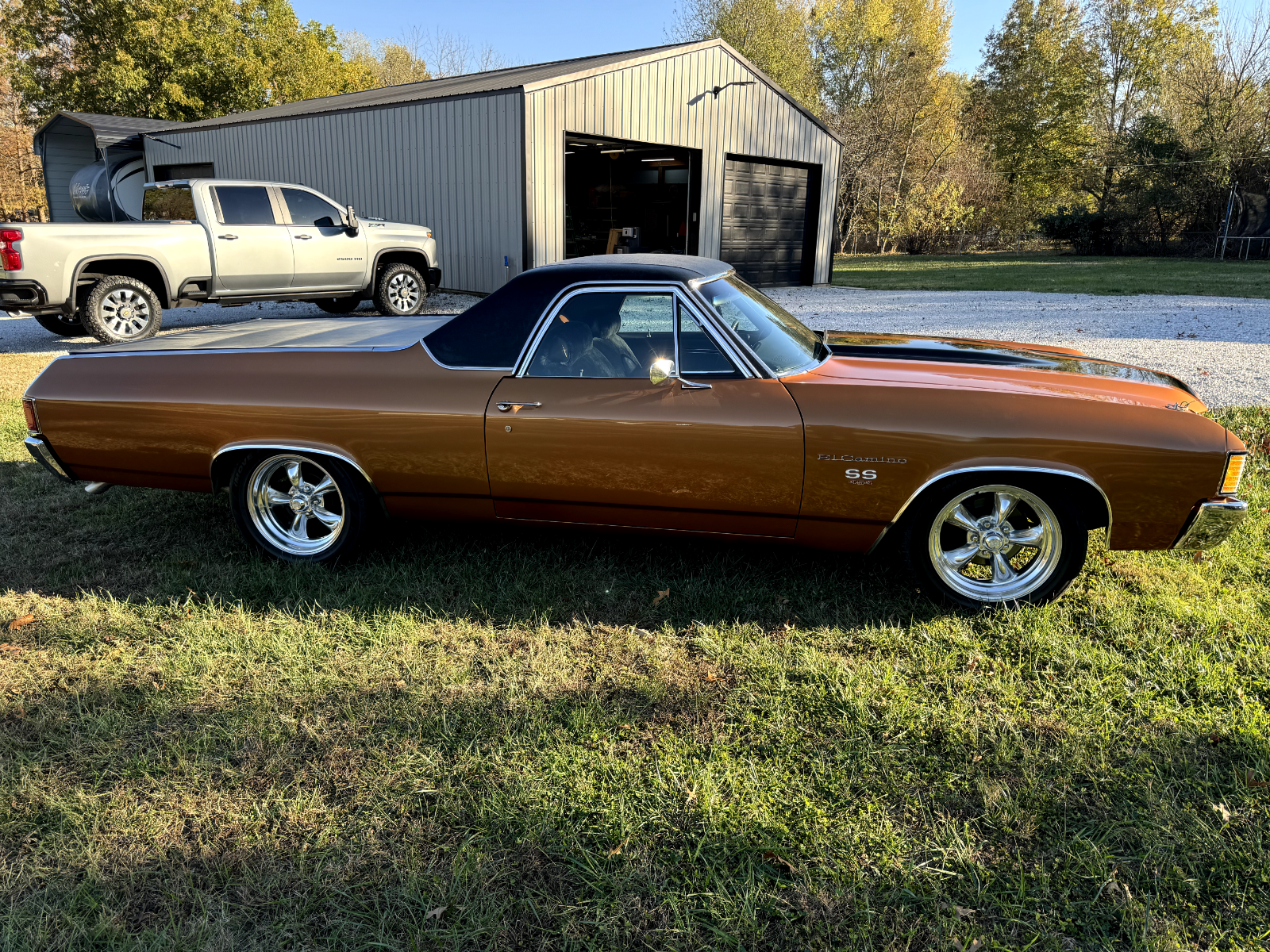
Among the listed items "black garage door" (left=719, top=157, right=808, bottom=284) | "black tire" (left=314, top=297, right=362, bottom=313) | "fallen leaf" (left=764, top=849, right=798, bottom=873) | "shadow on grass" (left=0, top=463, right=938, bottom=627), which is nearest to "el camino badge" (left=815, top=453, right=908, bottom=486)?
"shadow on grass" (left=0, top=463, right=938, bottom=627)

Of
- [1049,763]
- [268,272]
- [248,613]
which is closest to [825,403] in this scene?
[1049,763]

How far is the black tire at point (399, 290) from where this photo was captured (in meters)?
11.9

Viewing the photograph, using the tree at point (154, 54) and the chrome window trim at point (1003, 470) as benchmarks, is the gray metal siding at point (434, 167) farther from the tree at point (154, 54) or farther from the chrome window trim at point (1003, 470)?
the tree at point (154, 54)

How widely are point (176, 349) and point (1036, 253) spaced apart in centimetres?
3549

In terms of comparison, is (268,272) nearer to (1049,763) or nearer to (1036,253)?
(1049,763)

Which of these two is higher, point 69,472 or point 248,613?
point 69,472

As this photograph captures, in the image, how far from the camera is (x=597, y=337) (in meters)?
3.63

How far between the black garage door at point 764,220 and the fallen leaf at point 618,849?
51.3 ft

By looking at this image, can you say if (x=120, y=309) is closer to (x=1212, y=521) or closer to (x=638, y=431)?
(x=638, y=431)

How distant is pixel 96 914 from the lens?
6.80 ft

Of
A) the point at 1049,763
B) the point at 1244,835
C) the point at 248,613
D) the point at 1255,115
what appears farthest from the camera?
the point at 1255,115

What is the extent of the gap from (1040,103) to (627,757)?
48.2m

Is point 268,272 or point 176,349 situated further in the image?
point 268,272

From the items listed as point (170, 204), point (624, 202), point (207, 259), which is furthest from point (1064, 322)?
point (624, 202)
